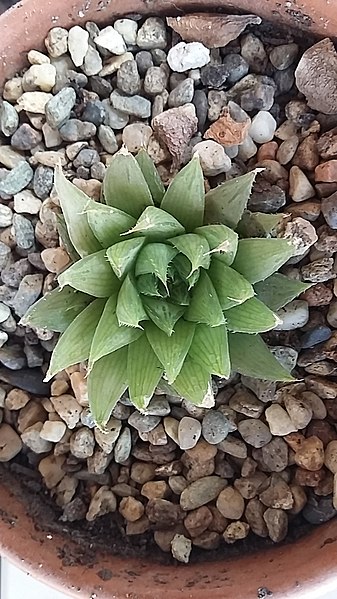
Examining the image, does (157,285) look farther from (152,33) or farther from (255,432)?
(152,33)

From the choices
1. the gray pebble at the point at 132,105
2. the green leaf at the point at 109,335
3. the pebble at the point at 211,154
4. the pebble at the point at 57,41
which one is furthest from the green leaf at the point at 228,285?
the pebble at the point at 57,41

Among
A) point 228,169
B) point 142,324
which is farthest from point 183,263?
point 228,169

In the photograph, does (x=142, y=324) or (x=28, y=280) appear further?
(x=28, y=280)

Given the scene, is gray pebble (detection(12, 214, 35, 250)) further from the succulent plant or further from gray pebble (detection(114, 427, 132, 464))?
gray pebble (detection(114, 427, 132, 464))

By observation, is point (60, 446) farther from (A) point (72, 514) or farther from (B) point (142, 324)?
(B) point (142, 324)

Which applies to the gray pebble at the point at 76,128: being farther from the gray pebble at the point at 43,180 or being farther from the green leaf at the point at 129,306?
the green leaf at the point at 129,306

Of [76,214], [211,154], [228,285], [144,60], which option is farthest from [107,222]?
[144,60]
